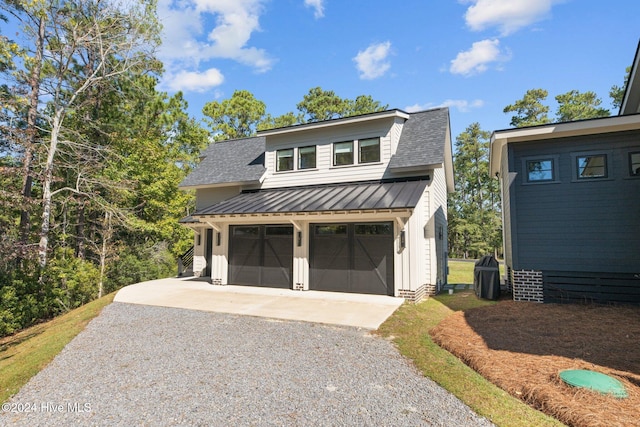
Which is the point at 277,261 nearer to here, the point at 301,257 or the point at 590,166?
the point at 301,257

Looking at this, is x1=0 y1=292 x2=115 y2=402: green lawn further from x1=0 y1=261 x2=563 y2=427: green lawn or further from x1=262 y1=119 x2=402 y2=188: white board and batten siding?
x1=262 y1=119 x2=402 y2=188: white board and batten siding

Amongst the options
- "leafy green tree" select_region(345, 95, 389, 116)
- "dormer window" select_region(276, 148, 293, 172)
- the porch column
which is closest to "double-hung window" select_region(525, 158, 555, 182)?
the porch column

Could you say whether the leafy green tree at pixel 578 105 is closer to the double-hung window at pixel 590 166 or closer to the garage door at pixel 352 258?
the double-hung window at pixel 590 166

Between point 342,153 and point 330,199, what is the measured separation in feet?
8.94

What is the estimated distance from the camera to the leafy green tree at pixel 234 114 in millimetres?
34469

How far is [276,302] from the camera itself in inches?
375

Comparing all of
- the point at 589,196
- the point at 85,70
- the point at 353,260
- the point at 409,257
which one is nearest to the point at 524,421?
the point at 409,257

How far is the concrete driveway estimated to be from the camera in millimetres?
7820

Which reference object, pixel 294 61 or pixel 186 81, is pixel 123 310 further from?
pixel 186 81

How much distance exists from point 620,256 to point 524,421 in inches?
316

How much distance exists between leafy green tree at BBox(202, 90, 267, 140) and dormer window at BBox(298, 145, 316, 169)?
74.4 feet

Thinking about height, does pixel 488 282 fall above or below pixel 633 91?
below

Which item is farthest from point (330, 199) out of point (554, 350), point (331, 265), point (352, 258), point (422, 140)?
point (554, 350)

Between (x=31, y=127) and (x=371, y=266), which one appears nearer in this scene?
(x=371, y=266)
